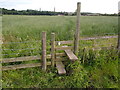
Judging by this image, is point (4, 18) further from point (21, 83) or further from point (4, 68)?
point (21, 83)

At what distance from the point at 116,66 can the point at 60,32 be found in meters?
3.70

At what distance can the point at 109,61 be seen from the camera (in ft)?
13.4

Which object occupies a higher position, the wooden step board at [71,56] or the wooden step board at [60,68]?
the wooden step board at [71,56]

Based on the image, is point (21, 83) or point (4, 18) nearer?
point (21, 83)

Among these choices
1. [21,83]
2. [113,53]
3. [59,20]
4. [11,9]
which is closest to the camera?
[21,83]

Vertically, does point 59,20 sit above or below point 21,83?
above

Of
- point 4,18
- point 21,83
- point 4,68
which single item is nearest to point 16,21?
point 4,18

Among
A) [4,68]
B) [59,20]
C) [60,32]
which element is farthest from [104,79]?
[59,20]

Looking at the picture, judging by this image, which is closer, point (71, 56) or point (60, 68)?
point (71, 56)

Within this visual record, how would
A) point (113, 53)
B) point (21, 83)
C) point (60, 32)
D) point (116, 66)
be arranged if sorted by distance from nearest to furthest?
point (21, 83) → point (116, 66) → point (113, 53) → point (60, 32)

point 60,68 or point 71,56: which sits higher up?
point 71,56

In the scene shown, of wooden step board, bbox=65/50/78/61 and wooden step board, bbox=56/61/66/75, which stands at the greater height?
wooden step board, bbox=65/50/78/61

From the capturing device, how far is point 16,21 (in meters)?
8.37

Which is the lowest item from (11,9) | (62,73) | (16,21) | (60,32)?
(62,73)
